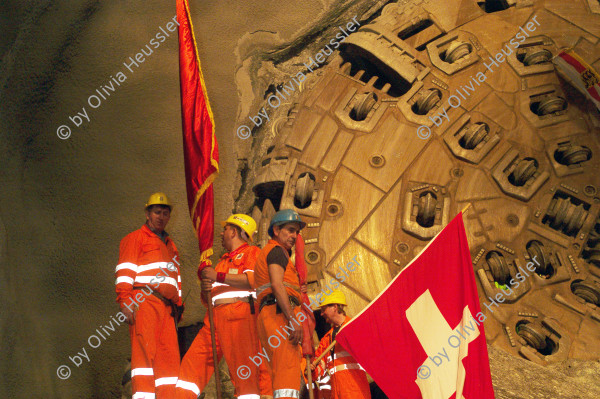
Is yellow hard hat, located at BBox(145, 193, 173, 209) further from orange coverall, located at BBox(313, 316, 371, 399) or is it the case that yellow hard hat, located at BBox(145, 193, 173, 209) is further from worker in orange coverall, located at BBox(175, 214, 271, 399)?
orange coverall, located at BBox(313, 316, 371, 399)

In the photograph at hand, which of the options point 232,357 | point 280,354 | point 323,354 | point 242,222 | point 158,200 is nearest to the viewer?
point 280,354

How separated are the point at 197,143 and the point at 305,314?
2349mm

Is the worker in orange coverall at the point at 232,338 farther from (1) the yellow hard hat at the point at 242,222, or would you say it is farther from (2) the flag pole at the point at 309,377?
(2) the flag pole at the point at 309,377

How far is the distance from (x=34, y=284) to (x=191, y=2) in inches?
194

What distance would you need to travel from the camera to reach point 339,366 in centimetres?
622

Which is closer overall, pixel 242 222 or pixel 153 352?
pixel 153 352

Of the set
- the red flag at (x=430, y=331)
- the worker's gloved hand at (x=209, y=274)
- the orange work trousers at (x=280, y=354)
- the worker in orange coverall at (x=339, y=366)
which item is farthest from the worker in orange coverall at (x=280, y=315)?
the worker in orange coverall at (x=339, y=366)

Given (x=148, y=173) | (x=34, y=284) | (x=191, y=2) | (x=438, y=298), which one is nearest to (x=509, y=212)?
(x=438, y=298)

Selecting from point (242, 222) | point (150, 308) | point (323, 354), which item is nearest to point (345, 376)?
point (323, 354)

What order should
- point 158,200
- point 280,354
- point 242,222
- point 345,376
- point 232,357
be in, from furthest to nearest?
1. point 158,200
2. point 242,222
3. point 345,376
4. point 232,357
5. point 280,354

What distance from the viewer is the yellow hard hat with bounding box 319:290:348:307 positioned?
255 inches

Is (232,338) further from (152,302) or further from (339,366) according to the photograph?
(339,366)

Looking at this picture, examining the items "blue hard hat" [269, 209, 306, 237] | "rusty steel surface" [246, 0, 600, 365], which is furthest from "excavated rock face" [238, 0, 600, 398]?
"blue hard hat" [269, 209, 306, 237]

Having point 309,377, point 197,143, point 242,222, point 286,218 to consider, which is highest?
point 197,143
